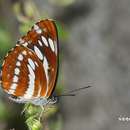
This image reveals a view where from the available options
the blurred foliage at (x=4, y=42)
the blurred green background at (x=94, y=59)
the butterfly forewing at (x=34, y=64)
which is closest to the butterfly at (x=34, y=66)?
the butterfly forewing at (x=34, y=64)

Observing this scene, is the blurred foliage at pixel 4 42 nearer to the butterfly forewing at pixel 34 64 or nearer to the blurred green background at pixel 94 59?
the blurred green background at pixel 94 59

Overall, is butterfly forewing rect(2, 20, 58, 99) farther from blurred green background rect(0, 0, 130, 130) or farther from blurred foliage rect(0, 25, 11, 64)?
blurred green background rect(0, 0, 130, 130)

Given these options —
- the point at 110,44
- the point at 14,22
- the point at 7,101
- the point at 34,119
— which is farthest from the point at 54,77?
the point at 14,22

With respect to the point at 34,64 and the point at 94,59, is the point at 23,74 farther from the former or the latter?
the point at 94,59

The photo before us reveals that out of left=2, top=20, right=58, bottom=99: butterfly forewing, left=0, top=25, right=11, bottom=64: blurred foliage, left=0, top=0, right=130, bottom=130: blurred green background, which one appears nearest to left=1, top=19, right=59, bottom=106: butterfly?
left=2, top=20, right=58, bottom=99: butterfly forewing

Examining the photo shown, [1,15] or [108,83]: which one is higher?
[1,15]

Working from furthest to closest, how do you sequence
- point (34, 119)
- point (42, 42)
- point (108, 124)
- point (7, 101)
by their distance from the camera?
point (108, 124) < point (7, 101) < point (42, 42) < point (34, 119)

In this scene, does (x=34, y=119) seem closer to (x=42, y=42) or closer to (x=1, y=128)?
(x=42, y=42)
